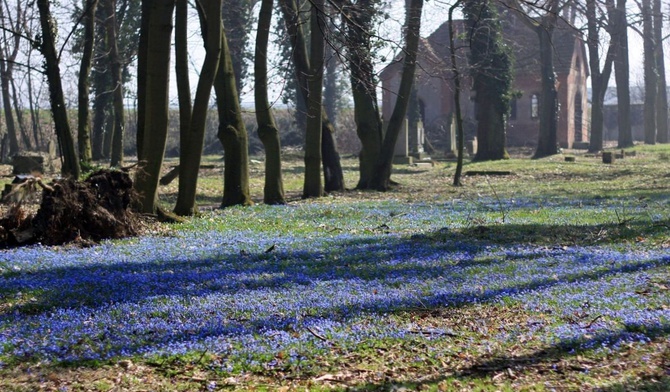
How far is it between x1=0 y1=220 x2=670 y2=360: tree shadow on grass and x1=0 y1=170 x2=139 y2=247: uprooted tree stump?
93 centimetres

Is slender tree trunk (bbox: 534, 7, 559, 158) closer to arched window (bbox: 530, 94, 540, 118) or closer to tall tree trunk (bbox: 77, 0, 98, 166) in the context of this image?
arched window (bbox: 530, 94, 540, 118)

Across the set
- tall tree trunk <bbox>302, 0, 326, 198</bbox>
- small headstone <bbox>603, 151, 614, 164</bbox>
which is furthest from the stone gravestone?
tall tree trunk <bbox>302, 0, 326, 198</bbox>

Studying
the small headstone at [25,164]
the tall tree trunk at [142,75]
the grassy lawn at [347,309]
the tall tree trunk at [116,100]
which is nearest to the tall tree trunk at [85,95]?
the small headstone at [25,164]

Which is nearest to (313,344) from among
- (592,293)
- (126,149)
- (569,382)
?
(569,382)

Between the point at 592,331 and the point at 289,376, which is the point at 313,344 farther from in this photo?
the point at 592,331

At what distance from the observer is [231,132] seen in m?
19.3

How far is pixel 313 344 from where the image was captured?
A: 6.88m

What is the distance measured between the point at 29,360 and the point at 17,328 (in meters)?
0.95

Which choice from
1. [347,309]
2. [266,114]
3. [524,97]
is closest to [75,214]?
[347,309]

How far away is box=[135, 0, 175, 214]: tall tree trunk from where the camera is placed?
14875 millimetres

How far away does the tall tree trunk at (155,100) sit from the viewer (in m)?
14.9

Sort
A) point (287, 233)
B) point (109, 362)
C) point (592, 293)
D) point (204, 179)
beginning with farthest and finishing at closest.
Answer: point (204, 179)
point (287, 233)
point (592, 293)
point (109, 362)

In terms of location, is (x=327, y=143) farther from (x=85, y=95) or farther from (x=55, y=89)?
(x=85, y=95)

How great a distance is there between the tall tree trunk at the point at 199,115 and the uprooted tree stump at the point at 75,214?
364cm
